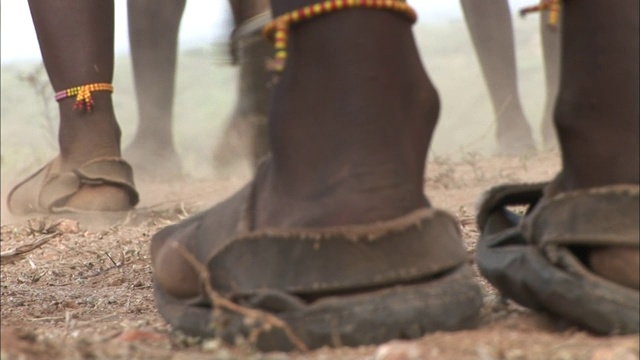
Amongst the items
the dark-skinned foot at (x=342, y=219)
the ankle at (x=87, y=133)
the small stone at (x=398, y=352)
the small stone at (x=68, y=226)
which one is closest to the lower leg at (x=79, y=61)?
the ankle at (x=87, y=133)

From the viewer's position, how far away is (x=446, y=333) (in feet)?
4.13

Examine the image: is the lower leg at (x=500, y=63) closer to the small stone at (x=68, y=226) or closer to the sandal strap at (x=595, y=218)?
the small stone at (x=68, y=226)

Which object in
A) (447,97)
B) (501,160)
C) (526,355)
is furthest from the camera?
(447,97)

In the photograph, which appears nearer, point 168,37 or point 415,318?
point 415,318

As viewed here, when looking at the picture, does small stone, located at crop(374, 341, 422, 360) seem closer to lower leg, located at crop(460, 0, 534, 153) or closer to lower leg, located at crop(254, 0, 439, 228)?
lower leg, located at crop(254, 0, 439, 228)

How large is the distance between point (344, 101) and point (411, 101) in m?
0.09

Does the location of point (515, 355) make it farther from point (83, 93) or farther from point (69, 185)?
point (69, 185)

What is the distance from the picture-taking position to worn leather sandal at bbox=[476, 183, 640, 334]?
1260 mm

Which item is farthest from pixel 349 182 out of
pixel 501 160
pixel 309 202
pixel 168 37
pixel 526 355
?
pixel 501 160

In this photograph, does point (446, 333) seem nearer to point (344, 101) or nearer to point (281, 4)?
point (344, 101)

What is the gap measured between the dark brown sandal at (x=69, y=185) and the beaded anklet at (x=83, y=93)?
0.18 m

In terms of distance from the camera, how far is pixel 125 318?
1.65m

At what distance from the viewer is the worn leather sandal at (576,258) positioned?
1.26 metres

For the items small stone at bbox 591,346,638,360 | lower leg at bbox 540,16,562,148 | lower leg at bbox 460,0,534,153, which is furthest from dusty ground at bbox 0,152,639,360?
lower leg at bbox 540,16,562,148
